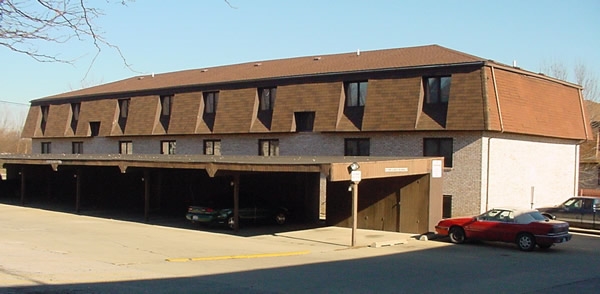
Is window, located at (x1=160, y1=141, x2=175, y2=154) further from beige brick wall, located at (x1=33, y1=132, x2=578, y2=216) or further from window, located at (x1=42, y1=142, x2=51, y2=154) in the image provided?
window, located at (x1=42, y1=142, x2=51, y2=154)

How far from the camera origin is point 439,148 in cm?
2933

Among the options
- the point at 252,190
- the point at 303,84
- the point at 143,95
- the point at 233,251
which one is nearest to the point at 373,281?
the point at 233,251

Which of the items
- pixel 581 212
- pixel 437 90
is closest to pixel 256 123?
pixel 437 90

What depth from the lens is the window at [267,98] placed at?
35625 mm

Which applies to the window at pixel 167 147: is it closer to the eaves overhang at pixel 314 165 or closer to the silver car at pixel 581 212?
the eaves overhang at pixel 314 165

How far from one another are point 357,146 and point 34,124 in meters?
29.5

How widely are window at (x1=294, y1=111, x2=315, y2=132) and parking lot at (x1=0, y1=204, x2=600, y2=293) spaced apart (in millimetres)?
8024

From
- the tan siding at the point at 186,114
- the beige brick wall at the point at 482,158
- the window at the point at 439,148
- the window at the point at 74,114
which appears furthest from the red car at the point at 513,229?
the window at the point at 74,114

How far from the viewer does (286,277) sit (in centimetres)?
1384

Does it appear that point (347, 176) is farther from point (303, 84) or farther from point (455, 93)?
point (303, 84)

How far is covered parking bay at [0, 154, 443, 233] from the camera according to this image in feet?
75.9

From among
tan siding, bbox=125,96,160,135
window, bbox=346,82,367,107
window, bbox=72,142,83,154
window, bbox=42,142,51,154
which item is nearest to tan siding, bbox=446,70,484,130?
window, bbox=346,82,367,107

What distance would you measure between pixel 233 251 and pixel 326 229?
8542 mm

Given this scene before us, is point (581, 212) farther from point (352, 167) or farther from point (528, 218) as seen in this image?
point (352, 167)
